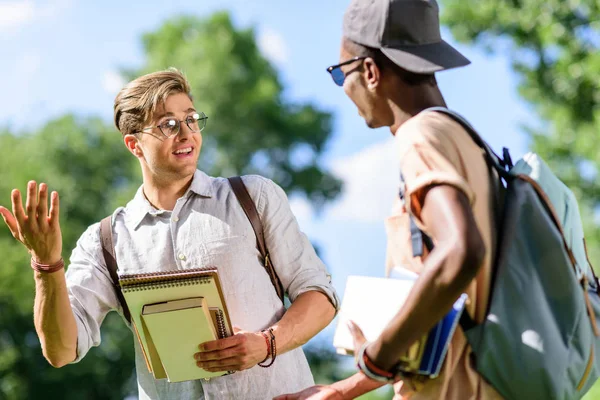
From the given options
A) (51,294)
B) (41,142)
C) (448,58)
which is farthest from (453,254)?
(41,142)

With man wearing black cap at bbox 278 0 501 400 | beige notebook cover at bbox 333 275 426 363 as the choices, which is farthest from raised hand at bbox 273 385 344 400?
beige notebook cover at bbox 333 275 426 363

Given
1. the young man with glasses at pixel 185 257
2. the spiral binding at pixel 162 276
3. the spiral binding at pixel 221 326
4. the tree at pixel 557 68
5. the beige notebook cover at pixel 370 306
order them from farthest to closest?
the tree at pixel 557 68, the young man with glasses at pixel 185 257, the spiral binding at pixel 221 326, the spiral binding at pixel 162 276, the beige notebook cover at pixel 370 306

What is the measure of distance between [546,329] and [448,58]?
76 cm

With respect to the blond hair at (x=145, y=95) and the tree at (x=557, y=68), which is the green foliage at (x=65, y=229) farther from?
the blond hair at (x=145, y=95)

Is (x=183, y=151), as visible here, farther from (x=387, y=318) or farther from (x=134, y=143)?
(x=387, y=318)

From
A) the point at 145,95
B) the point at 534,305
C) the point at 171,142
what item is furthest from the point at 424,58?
the point at 145,95

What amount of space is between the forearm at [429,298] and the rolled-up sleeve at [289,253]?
55.6 inches

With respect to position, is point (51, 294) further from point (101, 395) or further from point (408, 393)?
point (101, 395)

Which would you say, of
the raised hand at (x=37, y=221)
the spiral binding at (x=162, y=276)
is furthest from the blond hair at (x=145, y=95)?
the spiral binding at (x=162, y=276)

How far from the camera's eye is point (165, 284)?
3.35 m

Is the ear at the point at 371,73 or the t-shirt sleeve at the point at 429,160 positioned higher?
the ear at the point at 371,73

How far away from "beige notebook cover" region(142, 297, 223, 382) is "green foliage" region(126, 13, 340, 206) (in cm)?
2653

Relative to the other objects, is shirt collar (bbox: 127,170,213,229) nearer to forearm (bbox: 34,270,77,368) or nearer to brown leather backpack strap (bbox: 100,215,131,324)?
brown leather backpack strap (bbox: 100,215,131,324)

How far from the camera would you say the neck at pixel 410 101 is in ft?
8.63
